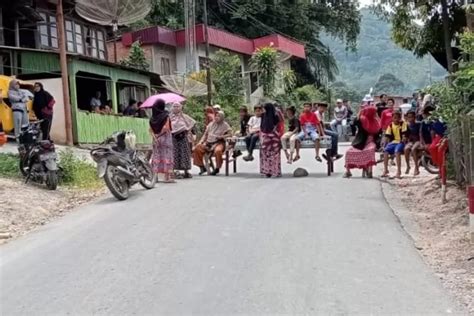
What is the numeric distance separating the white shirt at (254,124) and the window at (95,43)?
16.5m

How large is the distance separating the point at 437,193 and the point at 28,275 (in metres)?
7.50

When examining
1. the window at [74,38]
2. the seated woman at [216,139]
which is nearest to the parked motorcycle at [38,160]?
the seated woman at [216,139]

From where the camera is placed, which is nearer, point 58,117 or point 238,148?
point 238,148

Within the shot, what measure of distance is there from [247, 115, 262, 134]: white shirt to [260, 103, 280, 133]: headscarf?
73 centimetres

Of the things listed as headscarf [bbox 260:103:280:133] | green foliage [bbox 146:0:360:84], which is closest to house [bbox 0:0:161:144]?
headscarf [bbox 260:103:280:133]

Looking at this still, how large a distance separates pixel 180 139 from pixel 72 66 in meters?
8.95

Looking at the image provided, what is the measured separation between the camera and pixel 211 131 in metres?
15.8

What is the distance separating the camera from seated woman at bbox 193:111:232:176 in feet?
51.3

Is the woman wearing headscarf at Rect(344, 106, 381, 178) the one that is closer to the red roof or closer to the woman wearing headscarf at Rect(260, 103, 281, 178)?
the woman wearing headscarf at Rect(260, 103, 281, 178)

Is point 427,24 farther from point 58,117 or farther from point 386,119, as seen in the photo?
point 58,117

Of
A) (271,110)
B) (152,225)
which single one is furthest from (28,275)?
(271,110)

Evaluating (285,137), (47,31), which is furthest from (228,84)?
(285,137)

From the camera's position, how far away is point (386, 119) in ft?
55.3

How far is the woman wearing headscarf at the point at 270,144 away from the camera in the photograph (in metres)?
15.0
